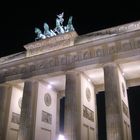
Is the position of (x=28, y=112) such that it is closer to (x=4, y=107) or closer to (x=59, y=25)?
(x=4, y=107)

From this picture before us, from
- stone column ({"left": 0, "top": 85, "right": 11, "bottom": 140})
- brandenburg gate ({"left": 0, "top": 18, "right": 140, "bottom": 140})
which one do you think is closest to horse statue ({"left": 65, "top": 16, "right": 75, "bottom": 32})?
brandenburg gate ({"left": 0, "top": 18, "right": 140, "bottom": 140})

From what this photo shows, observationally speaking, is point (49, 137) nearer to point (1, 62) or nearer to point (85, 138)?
point (85, 138)

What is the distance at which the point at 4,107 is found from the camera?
24.2m

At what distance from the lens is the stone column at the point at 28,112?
69.3 feet

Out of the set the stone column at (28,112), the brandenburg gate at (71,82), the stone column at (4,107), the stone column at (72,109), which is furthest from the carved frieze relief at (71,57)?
the stone column at (28,112)

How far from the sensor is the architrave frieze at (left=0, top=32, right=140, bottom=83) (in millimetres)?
19502

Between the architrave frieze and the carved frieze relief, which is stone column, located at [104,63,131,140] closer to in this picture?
the architrave frieze

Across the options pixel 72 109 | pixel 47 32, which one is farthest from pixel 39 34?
pixel 72 109

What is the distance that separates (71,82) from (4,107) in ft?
25.6

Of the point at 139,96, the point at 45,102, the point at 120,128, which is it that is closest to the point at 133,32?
the point at 120,128

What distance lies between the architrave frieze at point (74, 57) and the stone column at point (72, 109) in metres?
1.27

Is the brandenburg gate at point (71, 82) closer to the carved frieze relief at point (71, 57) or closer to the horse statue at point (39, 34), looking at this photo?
the carved frieze relief at point (71, 57)

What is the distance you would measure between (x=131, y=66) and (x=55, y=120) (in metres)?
9.98

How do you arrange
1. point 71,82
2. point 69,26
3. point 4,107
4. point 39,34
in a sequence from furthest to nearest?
point 39,34 < point 4,107 < point 69,26 < point 71,82
